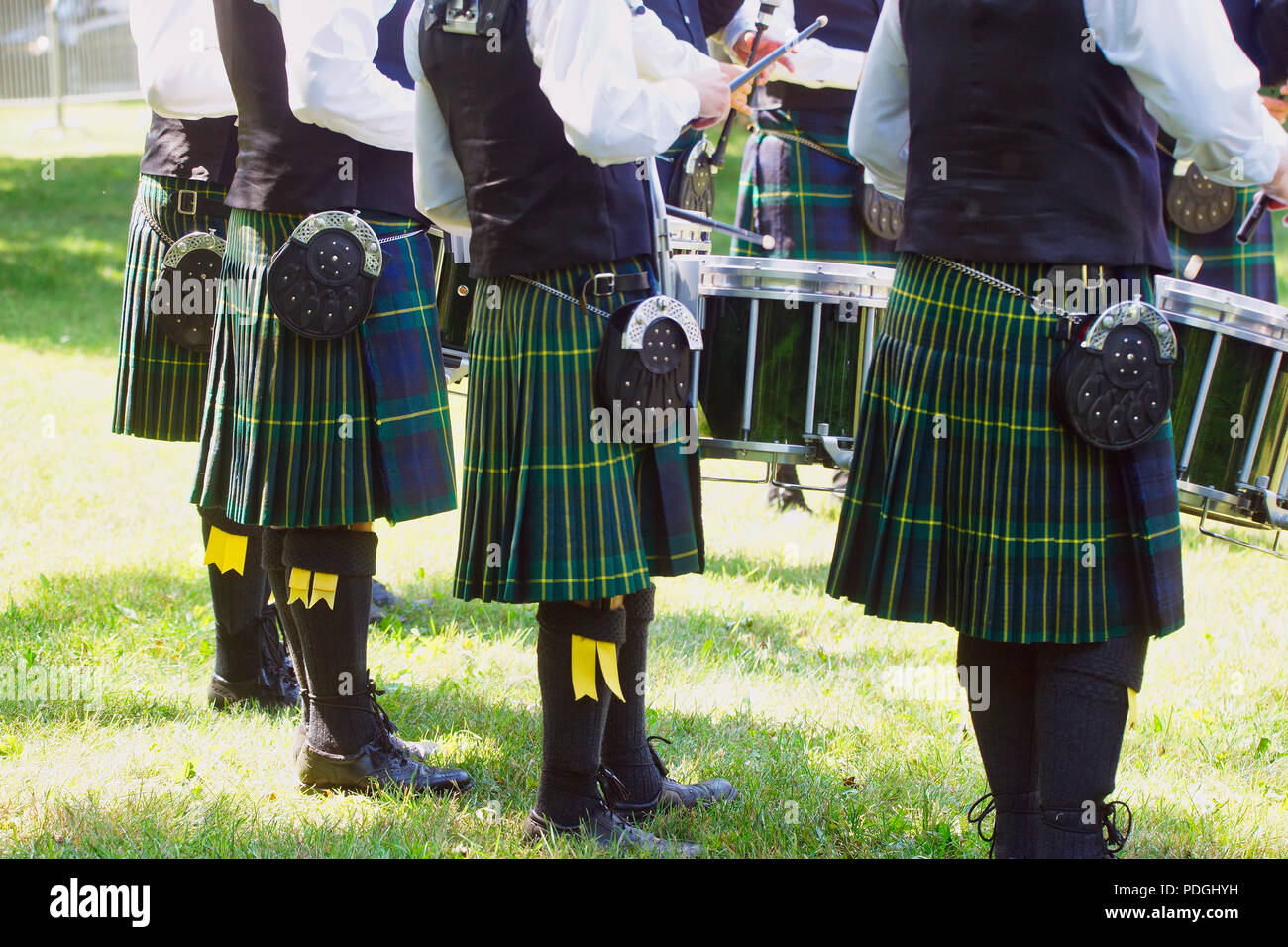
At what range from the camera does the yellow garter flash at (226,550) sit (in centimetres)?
317

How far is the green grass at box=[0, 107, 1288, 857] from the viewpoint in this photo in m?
2.76

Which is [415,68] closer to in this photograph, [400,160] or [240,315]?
[400,160]

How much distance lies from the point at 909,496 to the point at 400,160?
1.26m

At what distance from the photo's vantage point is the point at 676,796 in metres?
2.83

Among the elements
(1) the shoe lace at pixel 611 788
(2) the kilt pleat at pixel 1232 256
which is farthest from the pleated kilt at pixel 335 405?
(2) the kilt pleat at pixel 1232 256

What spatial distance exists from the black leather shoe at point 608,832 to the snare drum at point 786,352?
93 cm

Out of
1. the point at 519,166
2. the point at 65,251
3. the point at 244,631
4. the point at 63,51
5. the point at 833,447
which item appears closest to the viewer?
the point at 519,166

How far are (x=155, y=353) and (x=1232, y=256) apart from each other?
3025 mm

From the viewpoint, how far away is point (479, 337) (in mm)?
2535

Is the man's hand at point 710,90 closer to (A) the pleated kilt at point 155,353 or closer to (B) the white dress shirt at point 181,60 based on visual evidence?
(B) the white dress shirt at point 181,60

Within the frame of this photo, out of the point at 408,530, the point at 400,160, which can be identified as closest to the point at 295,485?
the point at 400,160

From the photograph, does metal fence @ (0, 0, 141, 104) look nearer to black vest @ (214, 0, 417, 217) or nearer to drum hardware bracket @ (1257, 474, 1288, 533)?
black vest @ (214, 0, 417, 217)

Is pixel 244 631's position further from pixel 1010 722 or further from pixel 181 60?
pixel 1010 722

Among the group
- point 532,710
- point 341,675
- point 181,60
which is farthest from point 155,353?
point 532,710
